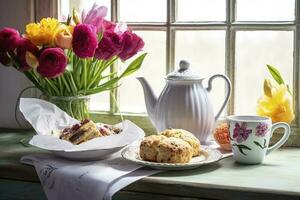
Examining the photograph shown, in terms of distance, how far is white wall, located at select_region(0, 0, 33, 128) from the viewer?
172 cm

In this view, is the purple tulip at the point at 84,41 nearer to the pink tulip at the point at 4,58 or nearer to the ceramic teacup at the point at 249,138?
the pink tulip at the point at 4,58

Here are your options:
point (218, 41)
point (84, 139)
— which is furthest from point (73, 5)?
point (84, 139)

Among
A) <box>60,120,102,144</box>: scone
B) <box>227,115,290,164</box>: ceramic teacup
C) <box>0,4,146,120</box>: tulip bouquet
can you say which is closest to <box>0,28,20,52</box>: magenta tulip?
<box>0,4,146,120</box>: tulip bouquet

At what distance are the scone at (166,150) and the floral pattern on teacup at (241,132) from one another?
0.10m

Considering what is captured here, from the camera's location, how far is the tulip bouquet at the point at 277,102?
4.81 feet

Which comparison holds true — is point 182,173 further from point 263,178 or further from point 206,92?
point 206,92

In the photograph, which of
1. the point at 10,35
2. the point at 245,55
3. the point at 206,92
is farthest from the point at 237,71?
the point at 10,35

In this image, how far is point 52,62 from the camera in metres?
1.41

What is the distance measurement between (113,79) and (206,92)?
247mm

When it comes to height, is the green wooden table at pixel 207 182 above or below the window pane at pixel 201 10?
below

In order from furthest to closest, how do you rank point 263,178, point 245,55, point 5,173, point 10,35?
point 245,55, point 10,35, point 5,173, point 263,178

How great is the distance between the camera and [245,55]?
5.19 ft

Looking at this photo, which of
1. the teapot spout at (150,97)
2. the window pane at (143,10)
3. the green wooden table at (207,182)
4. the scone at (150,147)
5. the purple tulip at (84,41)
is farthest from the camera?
the window pane at (143,10)

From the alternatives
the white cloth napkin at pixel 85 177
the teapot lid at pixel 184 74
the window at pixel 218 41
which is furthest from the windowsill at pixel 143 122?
the white cloth napkin at pixel 85 177
